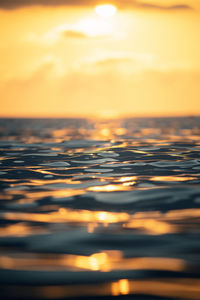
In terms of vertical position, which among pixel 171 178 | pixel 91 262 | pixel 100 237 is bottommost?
pixel 91 262

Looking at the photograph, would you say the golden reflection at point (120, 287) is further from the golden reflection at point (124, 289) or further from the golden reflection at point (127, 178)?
the golden reflection at point (127, 178)

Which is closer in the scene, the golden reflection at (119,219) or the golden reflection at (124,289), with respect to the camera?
the golden reflection at (124,289)

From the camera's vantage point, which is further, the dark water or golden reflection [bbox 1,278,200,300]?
the dark water

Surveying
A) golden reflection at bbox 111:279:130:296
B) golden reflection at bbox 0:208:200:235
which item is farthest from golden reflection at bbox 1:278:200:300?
golden reflection at bbox 0:208:200:235

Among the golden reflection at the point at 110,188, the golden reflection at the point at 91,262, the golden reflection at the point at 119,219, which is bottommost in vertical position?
the golden reflection at the point at 91,262

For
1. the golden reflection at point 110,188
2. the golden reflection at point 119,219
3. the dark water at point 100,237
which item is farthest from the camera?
the golden reflection at point 110,188

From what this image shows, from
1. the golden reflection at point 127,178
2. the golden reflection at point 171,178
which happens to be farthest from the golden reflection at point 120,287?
the golden reflection at point 171,178

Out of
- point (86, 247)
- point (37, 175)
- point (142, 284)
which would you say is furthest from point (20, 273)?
point (37, 175)

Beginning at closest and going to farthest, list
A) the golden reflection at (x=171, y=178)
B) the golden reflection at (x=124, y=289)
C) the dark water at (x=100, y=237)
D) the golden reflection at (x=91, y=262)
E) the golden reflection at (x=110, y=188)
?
the golden reflection at (x=124, y=289)
the dark water at (x=100, y=237)
the golden reflection at (x=91, y=262)
the golden reflection at (x=110, y=188)
the golden reflection at (x=171, y=178)

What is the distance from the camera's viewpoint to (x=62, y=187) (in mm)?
9539

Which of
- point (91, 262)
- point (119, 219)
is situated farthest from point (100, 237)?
point (119, 219)

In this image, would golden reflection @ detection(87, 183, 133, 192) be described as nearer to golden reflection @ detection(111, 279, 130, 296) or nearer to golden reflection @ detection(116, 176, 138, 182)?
golden reflection @ detection(116, 176, 138, 182)

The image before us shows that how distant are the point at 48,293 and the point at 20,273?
0.60 metres

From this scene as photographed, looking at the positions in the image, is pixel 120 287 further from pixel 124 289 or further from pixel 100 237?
pixel 100 237
